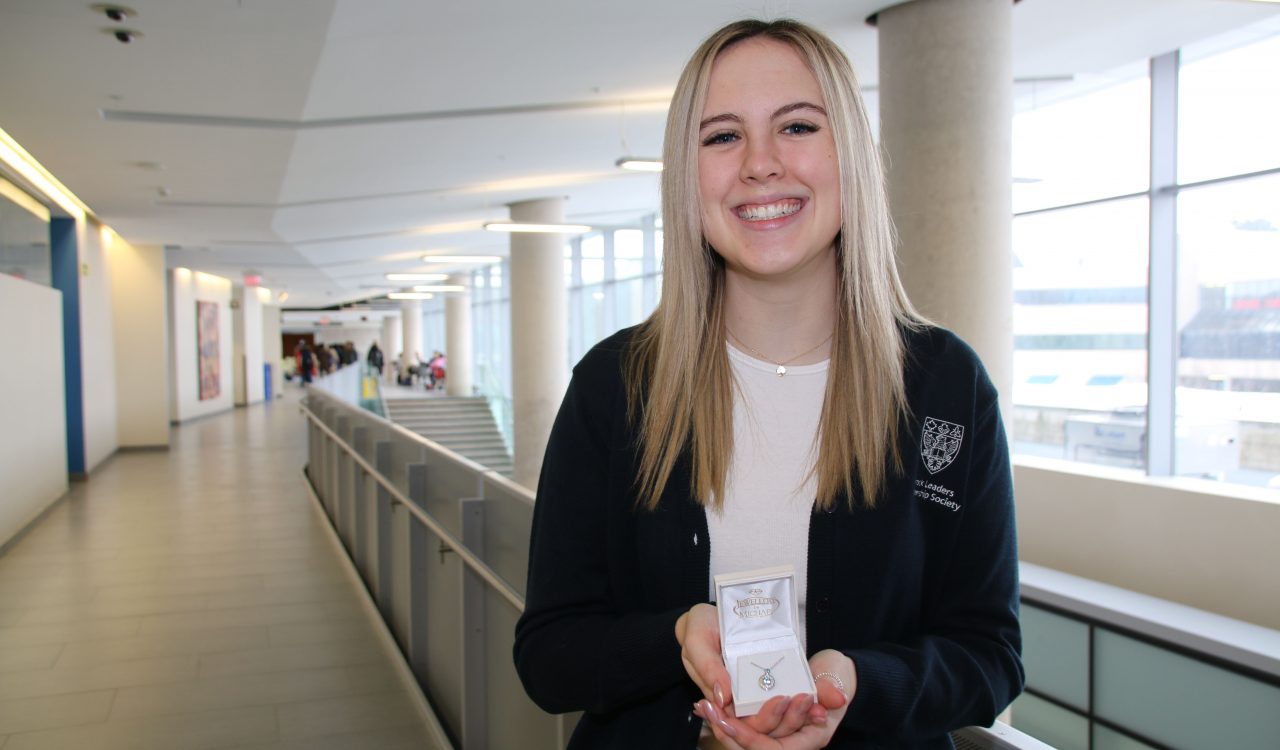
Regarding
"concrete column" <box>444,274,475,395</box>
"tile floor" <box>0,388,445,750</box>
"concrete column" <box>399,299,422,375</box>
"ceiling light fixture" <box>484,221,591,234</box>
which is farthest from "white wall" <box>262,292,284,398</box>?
"tile floor" <box>0,388,445,750</box>

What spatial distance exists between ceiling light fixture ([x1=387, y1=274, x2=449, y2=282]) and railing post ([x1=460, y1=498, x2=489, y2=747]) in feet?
87.0

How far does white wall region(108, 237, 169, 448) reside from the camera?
16875 millimetres

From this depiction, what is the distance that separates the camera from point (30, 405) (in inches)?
389

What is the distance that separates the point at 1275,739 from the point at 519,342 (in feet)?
41.8

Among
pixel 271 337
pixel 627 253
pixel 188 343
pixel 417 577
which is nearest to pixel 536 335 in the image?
pixel 627 253

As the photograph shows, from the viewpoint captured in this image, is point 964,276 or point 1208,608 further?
point 1208,608

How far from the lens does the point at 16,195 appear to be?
10680 mm

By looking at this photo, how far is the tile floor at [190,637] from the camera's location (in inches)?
180

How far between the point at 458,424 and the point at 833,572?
27.4 metres

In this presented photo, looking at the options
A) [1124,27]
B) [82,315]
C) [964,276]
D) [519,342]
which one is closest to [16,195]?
[82,315]

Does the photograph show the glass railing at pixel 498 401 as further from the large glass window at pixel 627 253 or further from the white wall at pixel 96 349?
the white wall at pixel 96 349

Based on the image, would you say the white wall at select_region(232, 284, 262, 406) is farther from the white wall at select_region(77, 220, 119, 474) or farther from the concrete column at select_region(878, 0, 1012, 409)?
the concrete column at select_region(878, 0, 1012, 409)

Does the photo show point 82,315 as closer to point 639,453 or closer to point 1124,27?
point 1124,27

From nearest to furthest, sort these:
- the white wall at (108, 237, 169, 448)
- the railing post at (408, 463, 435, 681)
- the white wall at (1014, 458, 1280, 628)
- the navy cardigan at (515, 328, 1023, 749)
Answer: the navy cardigan at (515, 328, 1023, 749), the railing post at (408, 463, 435, 681), the white wall at (1014, 458, 1280, 628), the white wall at (108, 237, 169, 448)
